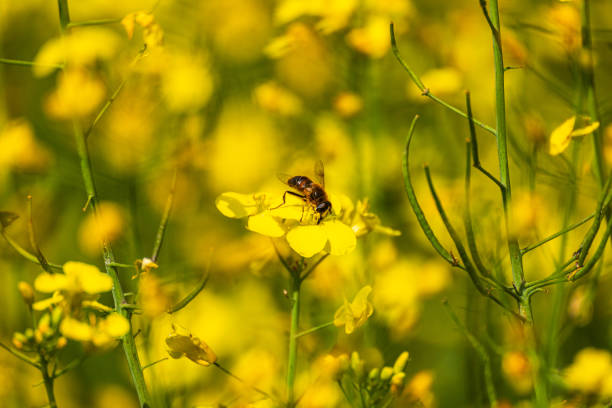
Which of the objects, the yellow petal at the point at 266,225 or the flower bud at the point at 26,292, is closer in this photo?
the flower bud at the point at 26,292

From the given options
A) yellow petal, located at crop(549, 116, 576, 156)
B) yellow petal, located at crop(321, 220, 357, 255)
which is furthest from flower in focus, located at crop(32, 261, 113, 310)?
yellow petal, located at crop(549, 116, 576, 156)

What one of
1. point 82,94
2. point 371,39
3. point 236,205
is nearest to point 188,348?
point 236,205

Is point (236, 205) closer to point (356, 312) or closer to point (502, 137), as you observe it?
point (356, 312)

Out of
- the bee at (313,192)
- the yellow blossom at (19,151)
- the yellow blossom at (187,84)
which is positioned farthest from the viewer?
the yellow blossom at (187,84)

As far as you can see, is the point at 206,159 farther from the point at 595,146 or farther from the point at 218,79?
the point at 595,146

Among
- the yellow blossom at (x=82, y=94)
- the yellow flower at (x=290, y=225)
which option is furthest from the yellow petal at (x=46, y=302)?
the yellow blossom at (x=82, y=94)

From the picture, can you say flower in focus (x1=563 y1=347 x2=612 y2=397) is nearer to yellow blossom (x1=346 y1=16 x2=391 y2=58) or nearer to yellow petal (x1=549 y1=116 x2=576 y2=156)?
yellow petal (x1=549 y1=116 x2=576 y2=156)

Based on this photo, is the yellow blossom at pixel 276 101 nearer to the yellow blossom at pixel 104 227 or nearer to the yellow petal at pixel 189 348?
the yellow blossom at pixel 104 227
